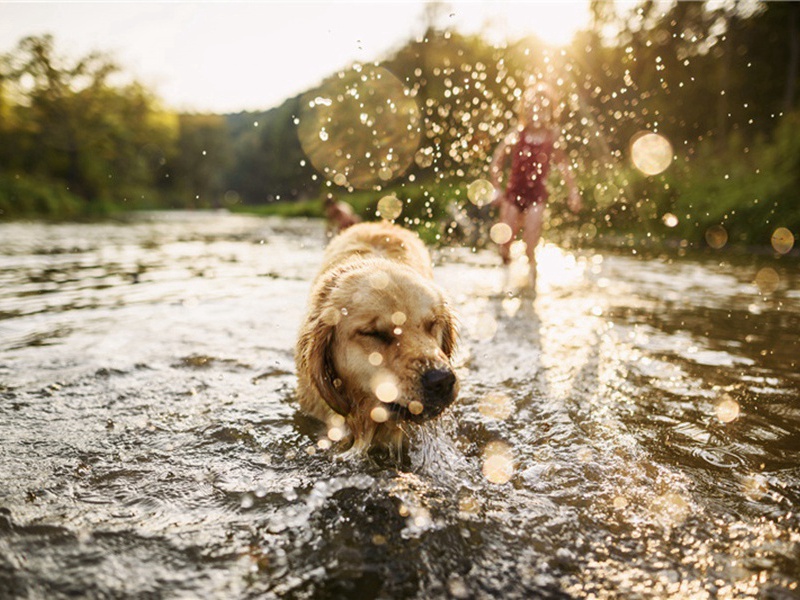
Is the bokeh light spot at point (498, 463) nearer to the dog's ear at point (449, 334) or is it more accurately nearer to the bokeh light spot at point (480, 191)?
the dog's ear at point (449, 334)

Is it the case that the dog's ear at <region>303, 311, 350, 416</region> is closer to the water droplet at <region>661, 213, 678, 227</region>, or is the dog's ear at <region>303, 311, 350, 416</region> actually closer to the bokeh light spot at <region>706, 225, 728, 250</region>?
the bokeh light spot at <region>706, 225, 728, 250</region>

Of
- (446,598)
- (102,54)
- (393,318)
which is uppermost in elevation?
(102,54)

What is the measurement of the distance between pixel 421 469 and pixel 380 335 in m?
0.76

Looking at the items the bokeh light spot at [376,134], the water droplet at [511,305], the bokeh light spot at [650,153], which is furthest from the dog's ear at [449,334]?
the bokeh light spot at [376,134]

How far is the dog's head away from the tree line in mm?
3830

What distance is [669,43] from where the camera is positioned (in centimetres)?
2414

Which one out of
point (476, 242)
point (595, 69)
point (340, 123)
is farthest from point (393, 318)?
point (340, 123)

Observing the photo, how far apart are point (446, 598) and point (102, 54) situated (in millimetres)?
57268

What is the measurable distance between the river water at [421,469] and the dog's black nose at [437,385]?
1.38ft

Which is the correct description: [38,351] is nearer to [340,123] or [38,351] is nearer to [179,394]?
[179,394]

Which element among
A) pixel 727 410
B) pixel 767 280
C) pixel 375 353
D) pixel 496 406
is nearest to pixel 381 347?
pixel 375 353

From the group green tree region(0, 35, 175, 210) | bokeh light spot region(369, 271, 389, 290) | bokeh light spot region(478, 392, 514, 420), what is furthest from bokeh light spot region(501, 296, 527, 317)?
green tree region(0, 35, 175, 210)

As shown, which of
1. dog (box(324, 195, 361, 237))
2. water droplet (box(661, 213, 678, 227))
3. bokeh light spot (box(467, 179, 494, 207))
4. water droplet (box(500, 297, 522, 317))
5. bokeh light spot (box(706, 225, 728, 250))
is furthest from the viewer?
water droplet (box(661, 213, 678, 227))

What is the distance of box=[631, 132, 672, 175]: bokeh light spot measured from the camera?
18.0 meters
